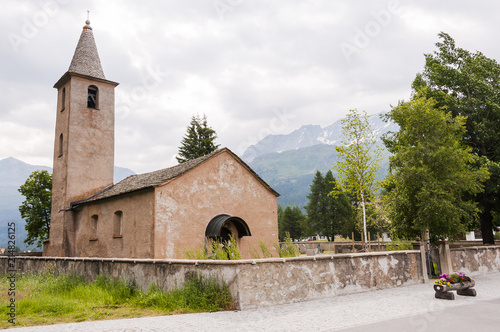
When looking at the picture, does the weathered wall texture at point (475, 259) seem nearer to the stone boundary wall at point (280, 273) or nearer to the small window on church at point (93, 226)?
the stone boundary wall at point (280, 273)

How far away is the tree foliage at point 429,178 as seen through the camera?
16047 mm

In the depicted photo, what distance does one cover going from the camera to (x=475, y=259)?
17000 mm

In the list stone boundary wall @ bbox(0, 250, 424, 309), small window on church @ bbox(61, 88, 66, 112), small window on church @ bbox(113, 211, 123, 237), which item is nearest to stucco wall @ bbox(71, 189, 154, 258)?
small window on church @ bbox(113, 211, 123, 237)

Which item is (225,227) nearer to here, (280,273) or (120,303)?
(120,303)

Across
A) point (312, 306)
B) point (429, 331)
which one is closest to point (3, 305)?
point (312, 306)

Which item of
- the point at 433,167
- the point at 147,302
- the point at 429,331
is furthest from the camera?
the point at 433,167

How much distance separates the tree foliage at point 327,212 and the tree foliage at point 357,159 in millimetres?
33795

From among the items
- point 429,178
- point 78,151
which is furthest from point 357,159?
point 78,151

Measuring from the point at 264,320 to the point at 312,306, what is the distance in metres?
2.15

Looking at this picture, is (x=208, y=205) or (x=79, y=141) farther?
(x=79, y=141)

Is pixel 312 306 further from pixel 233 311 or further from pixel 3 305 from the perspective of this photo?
pixel 3 305

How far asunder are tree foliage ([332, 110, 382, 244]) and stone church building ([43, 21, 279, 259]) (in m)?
5.57

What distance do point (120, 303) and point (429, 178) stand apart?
13.6 metres

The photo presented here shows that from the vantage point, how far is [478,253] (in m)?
17.2
